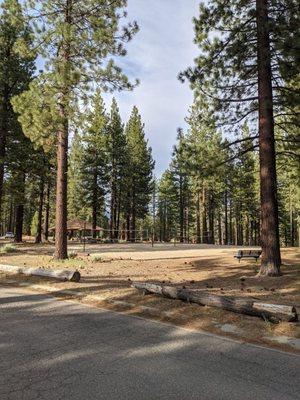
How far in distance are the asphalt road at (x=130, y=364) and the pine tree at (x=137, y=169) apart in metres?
46.7

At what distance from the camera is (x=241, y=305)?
8.05 meters

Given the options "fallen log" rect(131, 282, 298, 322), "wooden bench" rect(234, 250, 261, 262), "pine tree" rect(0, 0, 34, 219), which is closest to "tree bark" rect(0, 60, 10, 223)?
"pine tree" rect(0, 0, 34, 219)

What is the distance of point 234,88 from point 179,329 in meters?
10.1

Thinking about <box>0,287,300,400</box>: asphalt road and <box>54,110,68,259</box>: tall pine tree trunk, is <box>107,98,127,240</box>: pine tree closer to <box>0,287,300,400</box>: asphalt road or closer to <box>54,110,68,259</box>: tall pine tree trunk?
<box>54,110,68,259</box>: tall pine tree trunk

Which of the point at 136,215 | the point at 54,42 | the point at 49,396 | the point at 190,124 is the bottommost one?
the point at 49,396

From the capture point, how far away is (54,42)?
56.4 ft

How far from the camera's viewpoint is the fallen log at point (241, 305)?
749 cm

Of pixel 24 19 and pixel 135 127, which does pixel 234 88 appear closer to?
pixel 24 19

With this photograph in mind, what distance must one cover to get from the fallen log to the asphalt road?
1258 mm

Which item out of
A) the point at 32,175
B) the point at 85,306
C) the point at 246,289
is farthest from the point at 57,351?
the point at 32,175

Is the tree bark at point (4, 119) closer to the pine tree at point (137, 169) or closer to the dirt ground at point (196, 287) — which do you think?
the dirt ground at point (196, 287)

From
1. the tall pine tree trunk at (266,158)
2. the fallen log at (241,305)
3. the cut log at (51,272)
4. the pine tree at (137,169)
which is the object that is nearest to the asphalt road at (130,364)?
the fallen log at (241,305)

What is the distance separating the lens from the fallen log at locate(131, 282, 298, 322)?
24.6ft

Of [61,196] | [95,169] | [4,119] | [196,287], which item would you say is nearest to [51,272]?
[196,287]
